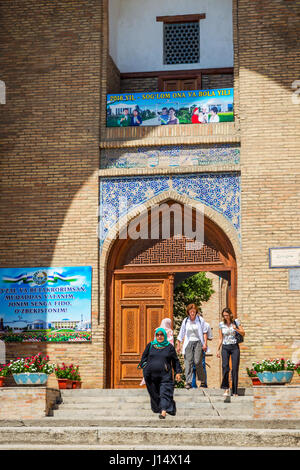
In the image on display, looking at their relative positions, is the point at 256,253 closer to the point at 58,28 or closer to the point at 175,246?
the point at 175,246

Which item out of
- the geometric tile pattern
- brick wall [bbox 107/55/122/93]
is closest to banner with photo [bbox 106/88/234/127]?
brick wall [bbox 107/55/122/93]

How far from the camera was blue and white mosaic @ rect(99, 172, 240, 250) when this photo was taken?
42.9 ft

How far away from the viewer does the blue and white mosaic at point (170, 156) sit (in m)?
13.3

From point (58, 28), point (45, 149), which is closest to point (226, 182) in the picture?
point (45, 149)

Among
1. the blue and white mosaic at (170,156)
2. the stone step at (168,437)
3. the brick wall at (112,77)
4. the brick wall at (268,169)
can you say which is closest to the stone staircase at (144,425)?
the stone step at (168,437)

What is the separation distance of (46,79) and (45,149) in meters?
1.22

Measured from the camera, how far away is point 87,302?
42.8 feet

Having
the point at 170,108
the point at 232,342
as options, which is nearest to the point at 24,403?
the point at 232,342

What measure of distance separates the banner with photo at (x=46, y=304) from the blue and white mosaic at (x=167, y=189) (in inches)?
36.0

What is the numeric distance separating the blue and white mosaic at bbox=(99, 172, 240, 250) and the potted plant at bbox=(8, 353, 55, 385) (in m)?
2.60

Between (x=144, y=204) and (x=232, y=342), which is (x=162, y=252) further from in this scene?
(x=232, y=342)

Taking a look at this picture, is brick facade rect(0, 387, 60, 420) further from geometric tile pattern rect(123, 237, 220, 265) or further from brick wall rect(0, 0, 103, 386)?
geometric tile pattern rect(123, 237, 220, 265)

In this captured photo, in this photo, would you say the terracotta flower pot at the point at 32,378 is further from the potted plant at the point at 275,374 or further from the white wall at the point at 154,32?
the white wall at the point at 154,32

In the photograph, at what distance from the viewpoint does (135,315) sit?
13.5m
